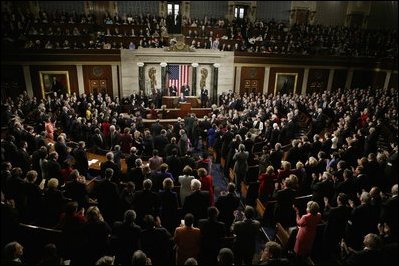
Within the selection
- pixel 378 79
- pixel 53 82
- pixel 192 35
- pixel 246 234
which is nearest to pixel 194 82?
pixel 192 35

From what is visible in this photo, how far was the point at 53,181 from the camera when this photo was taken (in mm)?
5027

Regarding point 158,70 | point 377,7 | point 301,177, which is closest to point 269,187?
point 301,177

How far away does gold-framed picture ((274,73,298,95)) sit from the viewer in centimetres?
2109

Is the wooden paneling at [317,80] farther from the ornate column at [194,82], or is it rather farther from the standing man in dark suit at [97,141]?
the standing man in dark suit at [97,141]

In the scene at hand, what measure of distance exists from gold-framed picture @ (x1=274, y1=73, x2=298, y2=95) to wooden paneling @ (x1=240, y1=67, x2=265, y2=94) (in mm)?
1207

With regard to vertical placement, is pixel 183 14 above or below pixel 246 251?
above

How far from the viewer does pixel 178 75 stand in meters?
18.8

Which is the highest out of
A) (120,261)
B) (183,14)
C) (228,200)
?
(183,14)

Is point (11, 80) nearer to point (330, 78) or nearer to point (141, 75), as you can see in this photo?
point (141, 75)

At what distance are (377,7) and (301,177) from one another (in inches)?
1054

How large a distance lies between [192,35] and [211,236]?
58.3ft

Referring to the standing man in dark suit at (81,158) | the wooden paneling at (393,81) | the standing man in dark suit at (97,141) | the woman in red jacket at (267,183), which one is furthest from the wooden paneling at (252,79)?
the standing man in dark suit at (81,158)

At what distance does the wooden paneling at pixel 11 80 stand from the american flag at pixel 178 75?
27.9 feet

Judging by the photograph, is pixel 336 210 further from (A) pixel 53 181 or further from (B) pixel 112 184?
(A) pixel 53 181
